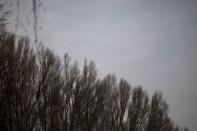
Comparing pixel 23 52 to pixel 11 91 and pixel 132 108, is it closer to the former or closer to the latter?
pixel 11 91

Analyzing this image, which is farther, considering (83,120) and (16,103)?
(83,120)

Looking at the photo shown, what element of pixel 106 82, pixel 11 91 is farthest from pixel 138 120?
pixel 11 91

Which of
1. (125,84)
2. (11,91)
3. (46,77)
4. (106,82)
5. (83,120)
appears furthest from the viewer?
(125,84)

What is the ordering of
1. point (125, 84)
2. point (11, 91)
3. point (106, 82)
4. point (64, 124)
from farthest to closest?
point (125, 84) → point (106, 82) → point (64, 124) → point (11, 91)

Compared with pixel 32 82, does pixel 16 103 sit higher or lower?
lower

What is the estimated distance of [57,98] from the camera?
16188 millimetres

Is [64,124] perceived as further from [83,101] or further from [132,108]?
[132,108]

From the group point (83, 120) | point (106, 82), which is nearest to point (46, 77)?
point (83, 120)

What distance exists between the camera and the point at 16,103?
1390 cm

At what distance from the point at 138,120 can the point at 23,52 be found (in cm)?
1500

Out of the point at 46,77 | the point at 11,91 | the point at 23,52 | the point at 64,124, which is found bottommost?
the point at 64,124

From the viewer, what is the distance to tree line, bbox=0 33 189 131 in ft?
44.2

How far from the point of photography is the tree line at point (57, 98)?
13484 mm

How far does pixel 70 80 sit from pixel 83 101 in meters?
2.02
